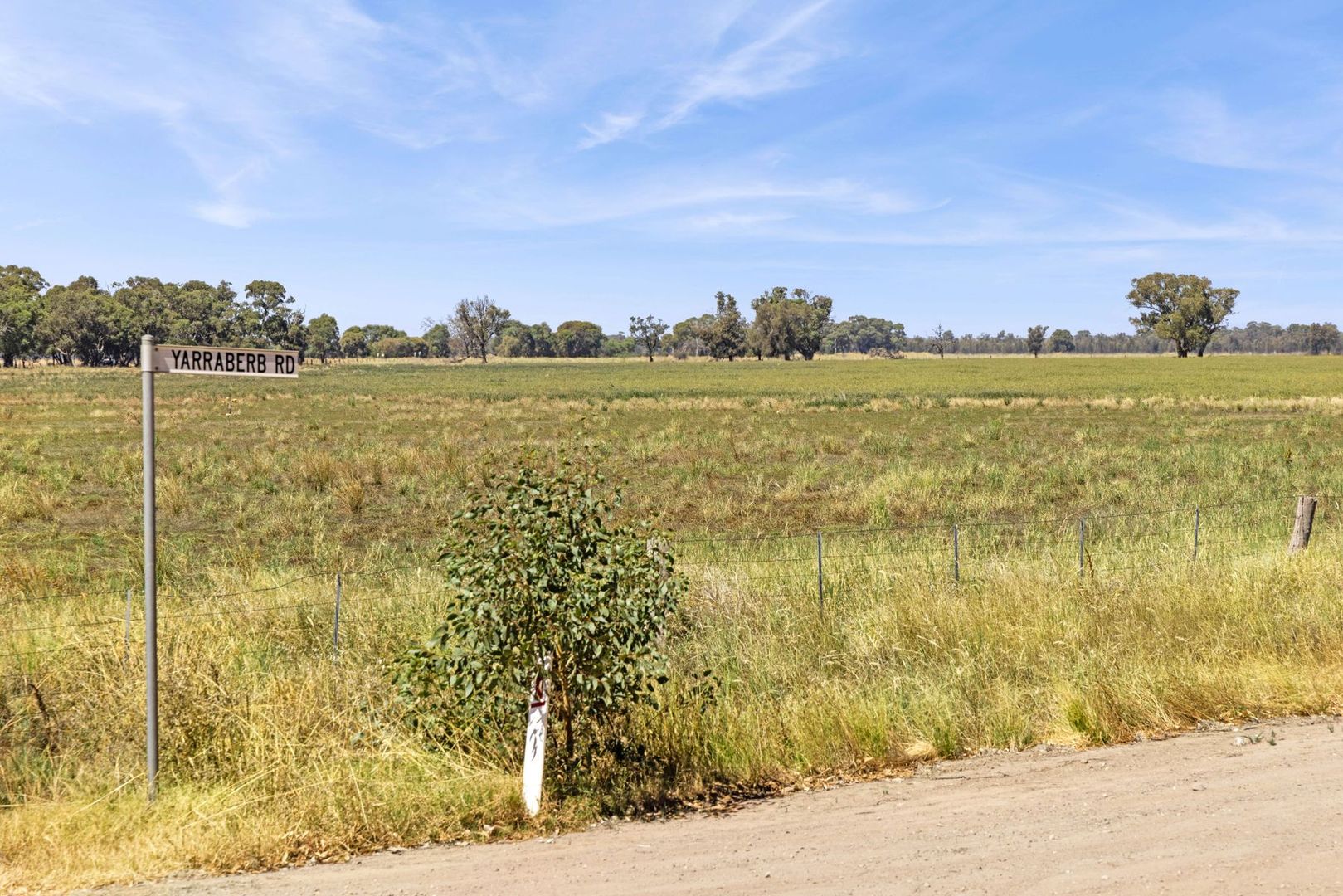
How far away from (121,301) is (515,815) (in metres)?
196

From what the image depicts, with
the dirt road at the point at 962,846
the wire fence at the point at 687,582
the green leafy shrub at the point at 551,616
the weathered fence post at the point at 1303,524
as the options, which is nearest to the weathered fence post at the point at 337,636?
the wire fence at the point at 687,582

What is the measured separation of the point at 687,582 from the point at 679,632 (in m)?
3.36

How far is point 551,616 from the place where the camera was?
7.01 meters

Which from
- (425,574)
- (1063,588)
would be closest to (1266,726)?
(1063,588)

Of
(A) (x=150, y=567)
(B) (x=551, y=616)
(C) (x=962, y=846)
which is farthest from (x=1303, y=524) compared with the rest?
(A) (x=150, y=567)

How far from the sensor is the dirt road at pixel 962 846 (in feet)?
18.2

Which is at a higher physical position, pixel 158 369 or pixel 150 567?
pixel 158 369

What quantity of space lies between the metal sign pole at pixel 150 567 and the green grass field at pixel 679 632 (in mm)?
279

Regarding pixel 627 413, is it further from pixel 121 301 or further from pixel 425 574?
pixel 121 301

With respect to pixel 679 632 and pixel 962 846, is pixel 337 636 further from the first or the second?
pixel 962 846

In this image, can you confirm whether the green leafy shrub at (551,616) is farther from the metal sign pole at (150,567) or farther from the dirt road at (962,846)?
the metal sign pole at (150,567)

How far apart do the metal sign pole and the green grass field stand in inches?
11.0

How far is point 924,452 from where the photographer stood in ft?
113

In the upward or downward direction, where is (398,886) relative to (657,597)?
downward
